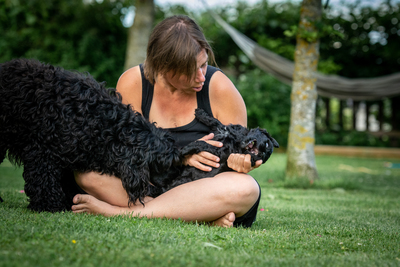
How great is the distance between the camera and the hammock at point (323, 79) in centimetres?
807

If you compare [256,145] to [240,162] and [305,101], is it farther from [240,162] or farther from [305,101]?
[305,101]

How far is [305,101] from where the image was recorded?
Answer: 17.0 feet

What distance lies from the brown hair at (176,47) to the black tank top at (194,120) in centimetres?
26

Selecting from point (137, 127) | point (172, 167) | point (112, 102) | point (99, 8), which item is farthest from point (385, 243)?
point (99, 8)

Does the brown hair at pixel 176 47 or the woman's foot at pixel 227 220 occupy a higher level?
the brown hair at pixel 176 47

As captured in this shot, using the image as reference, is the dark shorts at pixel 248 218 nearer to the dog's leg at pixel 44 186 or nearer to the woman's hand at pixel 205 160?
the woman's hand at pixel 205 160

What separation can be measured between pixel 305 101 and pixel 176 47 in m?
3.30

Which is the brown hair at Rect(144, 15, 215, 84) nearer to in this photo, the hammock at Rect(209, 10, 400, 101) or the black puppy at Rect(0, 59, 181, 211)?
the black puppy at Rect(0, 59, 181, 211)

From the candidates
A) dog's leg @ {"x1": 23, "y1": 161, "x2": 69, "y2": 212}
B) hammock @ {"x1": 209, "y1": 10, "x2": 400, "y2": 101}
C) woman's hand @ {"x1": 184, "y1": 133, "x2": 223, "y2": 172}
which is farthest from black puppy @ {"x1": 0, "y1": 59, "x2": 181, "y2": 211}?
hammock @ {"x1": 209, "y1": 10, "x2": 400, "y2": 101}

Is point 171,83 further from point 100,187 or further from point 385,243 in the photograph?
point 385,243

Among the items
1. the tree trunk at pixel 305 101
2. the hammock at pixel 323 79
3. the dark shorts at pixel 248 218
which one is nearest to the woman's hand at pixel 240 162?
the dark shorts at pixel 248 218

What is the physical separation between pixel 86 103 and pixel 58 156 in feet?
1.21

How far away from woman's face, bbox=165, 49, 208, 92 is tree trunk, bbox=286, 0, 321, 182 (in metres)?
2.99

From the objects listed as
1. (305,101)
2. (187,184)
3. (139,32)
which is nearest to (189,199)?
(187,184)
